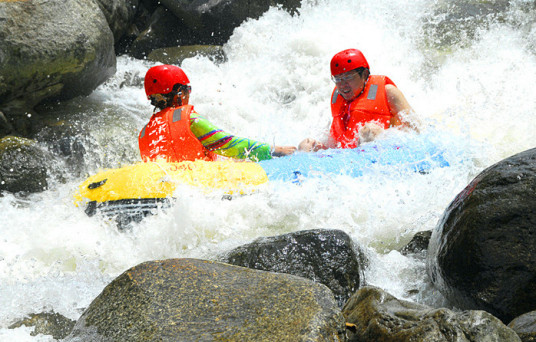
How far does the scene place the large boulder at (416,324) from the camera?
7.38 ft

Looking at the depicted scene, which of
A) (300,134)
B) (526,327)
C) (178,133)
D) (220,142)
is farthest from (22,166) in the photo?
(526,327)

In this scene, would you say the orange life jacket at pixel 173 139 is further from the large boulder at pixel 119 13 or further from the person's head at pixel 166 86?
the large boulder at pixel 119 13

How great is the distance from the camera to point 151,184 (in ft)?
15.6

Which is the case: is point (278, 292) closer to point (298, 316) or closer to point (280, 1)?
point (298, 316)

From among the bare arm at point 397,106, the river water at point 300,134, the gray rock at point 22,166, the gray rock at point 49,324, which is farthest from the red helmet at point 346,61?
the gray rock at point 49,324

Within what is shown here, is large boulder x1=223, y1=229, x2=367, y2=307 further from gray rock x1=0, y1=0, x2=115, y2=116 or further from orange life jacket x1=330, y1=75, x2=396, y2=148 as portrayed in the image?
gray rock x1=0, y1=0, x2=115, y2=116

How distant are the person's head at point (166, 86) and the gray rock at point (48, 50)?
2.45 m

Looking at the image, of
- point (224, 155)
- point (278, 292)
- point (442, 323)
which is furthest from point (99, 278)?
point (442, 323)

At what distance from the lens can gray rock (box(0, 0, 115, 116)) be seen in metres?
6.80

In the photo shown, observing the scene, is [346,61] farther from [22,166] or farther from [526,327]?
[526,327]

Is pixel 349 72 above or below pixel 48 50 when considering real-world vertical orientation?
above

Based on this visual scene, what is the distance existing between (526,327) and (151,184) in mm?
3174

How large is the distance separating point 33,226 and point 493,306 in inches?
156

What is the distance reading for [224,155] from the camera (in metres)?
5.27
